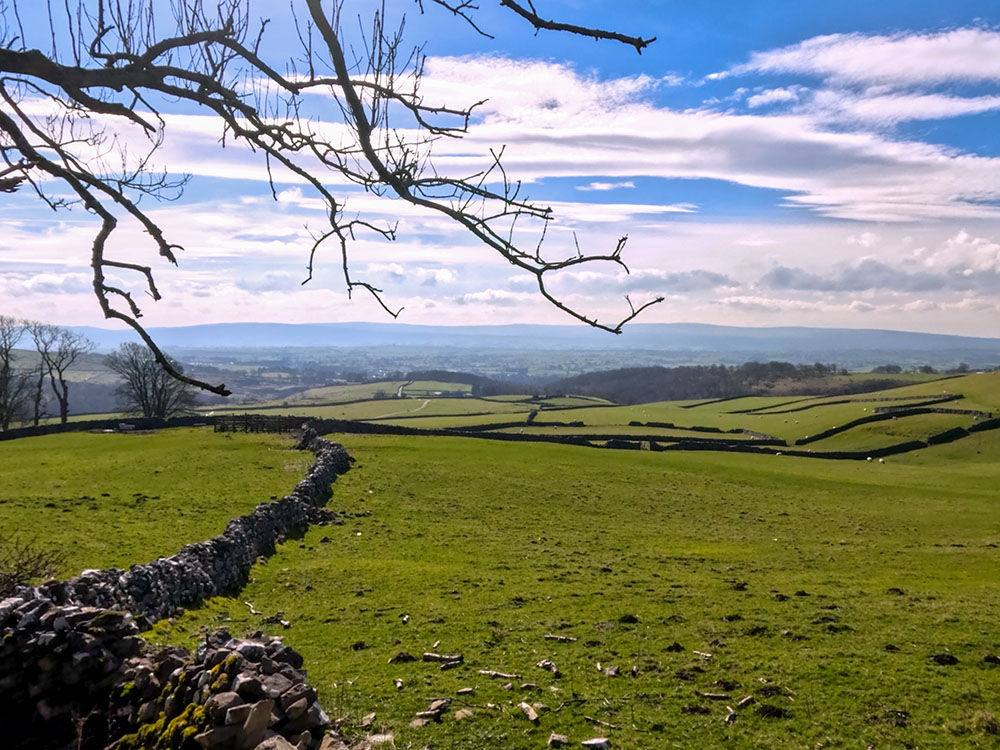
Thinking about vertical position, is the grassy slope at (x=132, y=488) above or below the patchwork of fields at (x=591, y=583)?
above

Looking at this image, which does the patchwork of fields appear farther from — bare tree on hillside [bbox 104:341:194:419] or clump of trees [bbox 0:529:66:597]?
bare tree on hillside [bbox 104:341:194:419]

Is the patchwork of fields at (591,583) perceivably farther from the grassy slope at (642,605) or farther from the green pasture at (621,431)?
the green pasture at (621,431)

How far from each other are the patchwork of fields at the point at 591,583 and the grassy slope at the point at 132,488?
153mm

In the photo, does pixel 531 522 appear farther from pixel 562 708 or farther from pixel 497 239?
pixel 497 239

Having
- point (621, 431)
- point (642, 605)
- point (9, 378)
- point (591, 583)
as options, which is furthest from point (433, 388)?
point (642, 605)

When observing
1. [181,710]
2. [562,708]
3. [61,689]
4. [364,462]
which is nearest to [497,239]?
[181,710]

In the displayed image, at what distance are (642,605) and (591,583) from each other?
2.51 m

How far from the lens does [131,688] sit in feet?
29.6

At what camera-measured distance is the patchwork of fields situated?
10.3m

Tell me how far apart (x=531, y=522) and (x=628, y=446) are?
28.2 meters

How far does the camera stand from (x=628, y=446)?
54.2 metres

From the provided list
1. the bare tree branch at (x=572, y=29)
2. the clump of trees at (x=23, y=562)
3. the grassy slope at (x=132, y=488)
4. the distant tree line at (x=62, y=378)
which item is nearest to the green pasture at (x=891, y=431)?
the grassy slope at (x=132, y=488)

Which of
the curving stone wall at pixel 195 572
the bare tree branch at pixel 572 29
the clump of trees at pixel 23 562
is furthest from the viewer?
the curving stone wall at pixel 195 572

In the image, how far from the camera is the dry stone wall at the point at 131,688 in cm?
778
